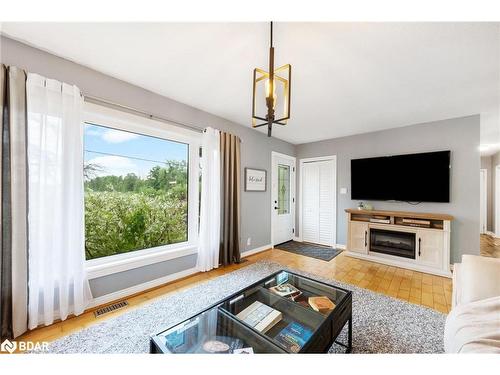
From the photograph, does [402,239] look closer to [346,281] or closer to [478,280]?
[346,281]

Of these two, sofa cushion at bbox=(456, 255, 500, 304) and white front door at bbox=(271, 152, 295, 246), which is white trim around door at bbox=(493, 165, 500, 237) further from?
sofa cushion at bbox=(456, 255, 500, 304)

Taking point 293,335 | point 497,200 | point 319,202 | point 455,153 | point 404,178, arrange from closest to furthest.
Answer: point 293,335 → point 455,153 → point 404,178 → point 319,202 → point 497,200

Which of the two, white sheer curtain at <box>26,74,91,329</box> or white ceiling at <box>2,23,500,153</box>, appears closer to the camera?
white ceiling at <box>2,23,500,153</box>

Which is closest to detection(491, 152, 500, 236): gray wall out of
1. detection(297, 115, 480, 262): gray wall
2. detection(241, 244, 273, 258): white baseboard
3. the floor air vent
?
detection(297, 115, 480, 262): gray wall

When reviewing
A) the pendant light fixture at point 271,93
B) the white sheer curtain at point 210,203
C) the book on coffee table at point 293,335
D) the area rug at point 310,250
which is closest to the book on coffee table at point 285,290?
the book on coffee table at point 293,335

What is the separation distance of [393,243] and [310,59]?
3.16 m

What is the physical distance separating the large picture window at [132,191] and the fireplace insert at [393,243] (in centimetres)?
310

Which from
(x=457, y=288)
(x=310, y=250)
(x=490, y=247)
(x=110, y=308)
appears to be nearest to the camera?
(x=457, y=288)

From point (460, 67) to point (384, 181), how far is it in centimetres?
205

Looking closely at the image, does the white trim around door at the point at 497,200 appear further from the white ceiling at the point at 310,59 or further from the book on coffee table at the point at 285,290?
the book on coffee table at the point at 285,290

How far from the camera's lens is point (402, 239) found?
327 cm

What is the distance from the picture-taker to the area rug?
369 cm

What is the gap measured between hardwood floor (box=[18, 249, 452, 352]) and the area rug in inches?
6.3

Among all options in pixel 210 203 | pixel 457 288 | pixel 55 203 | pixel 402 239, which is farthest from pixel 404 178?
pixel 55 203
